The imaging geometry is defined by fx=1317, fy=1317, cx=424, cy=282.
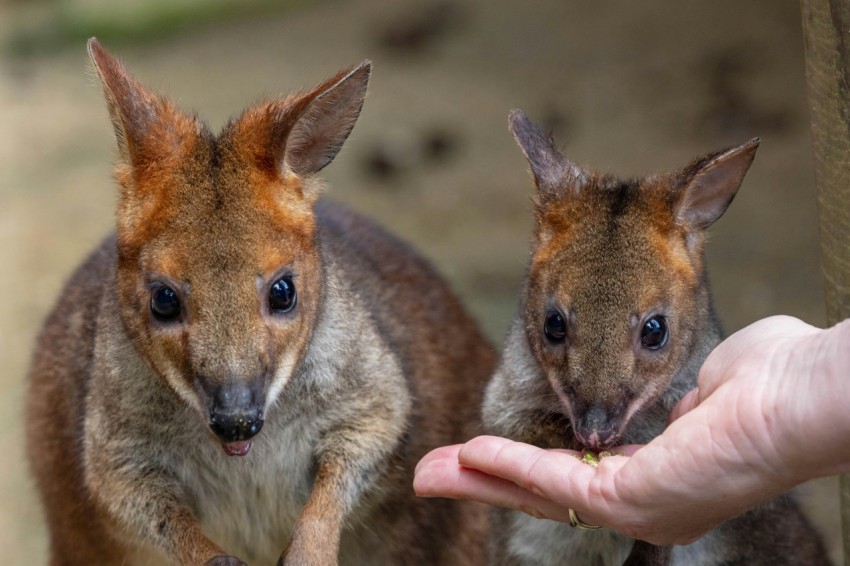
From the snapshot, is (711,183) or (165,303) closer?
(165,303)

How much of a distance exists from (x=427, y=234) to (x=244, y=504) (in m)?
3.15

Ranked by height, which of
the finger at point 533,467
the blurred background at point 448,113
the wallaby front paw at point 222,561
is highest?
the finger at point 533,467

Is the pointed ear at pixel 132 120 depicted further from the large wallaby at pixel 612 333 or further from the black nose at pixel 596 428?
the black nose at pixel 596 428

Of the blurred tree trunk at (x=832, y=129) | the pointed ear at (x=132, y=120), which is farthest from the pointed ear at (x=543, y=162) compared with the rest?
the pointed ear at (x=132, y=120)

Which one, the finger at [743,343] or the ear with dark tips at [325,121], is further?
the ear with dark tips at [325,121]

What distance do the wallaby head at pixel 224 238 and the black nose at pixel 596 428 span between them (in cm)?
78

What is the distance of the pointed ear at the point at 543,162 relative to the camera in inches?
149

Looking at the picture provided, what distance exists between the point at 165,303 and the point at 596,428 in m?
1.13

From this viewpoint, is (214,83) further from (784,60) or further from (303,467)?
(303,467)

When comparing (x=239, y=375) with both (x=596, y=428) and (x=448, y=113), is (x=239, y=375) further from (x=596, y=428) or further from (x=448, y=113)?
(x=448, y=113)

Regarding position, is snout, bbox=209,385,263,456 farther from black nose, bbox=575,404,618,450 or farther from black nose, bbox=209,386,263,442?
black nose, bbox=575,404,618,450

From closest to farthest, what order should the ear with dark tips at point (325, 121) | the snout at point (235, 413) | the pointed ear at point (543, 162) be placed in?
the snout at point (235, 413) < the ear with dark tips at point (325, 121) < the pointed ear at point (543, 162)

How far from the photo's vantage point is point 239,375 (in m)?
3.21

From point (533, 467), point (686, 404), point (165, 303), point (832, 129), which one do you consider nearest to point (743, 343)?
point (686, 404)
